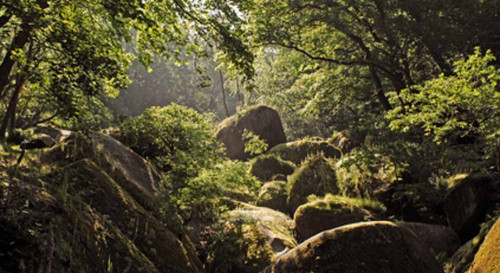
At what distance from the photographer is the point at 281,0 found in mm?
10672

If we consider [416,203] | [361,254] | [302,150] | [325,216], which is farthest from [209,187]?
[302,150]

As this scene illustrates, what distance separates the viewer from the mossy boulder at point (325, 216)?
7.77 m

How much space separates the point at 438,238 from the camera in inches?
281

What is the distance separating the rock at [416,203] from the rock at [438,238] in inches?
26.9

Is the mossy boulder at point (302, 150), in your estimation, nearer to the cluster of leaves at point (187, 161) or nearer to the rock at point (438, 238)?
the cluster of leaves at point (187, 161)

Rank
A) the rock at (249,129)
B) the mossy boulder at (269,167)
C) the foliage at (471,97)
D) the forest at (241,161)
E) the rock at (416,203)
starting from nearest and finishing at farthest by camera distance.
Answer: the forest at (241,161) < the foliage at (471,97) < the rock at (416,203) < the mossy boulder at (269,167) < the rock at (249,129)

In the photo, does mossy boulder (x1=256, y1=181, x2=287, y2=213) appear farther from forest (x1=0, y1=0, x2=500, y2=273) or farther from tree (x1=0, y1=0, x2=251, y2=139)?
tree (x1=0, y1=0, x2=251, y2=139)

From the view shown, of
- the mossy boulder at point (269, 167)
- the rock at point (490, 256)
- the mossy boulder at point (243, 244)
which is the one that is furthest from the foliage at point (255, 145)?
the rock at point (490, 256)

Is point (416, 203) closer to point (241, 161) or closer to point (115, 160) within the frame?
A: point (241, 161)

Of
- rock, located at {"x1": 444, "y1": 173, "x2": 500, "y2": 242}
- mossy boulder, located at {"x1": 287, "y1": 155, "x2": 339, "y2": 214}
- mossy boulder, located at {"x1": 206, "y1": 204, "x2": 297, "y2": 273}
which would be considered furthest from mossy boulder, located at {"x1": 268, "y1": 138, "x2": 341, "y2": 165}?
mossy boulder, located at {"x1": 206, "y1": 204, "x2": 297, "y2": 273}

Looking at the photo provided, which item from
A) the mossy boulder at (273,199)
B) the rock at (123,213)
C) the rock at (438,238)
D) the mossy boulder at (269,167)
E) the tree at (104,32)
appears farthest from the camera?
the mossy boulder at (269,167)

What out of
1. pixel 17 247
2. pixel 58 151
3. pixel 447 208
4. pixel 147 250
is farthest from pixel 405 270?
pixel 58 151

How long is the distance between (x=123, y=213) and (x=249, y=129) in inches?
640

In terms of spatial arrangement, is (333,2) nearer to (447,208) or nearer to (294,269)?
(447,208)
